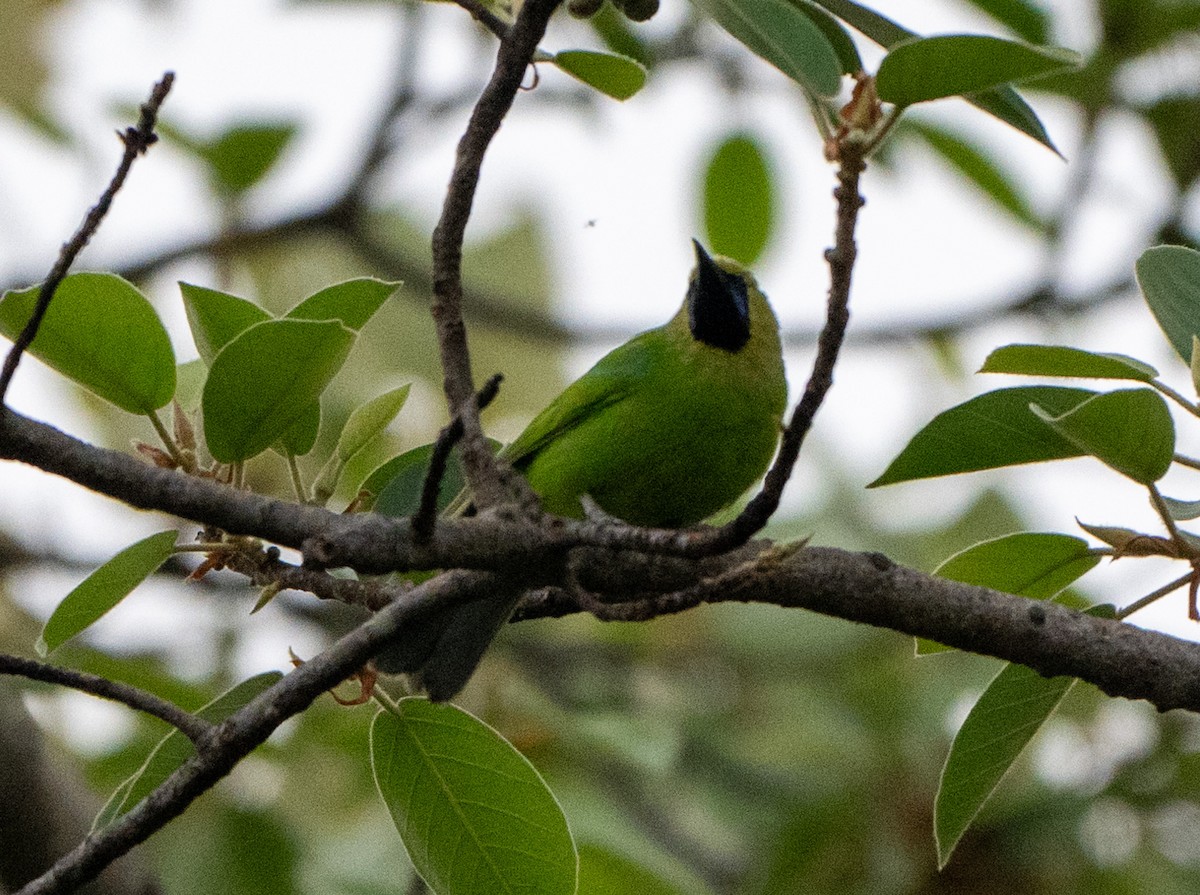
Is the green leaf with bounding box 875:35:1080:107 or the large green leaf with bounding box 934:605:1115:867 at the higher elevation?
the green leaf with bounding box 875:35:1080:107

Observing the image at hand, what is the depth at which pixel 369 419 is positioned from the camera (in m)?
2.32

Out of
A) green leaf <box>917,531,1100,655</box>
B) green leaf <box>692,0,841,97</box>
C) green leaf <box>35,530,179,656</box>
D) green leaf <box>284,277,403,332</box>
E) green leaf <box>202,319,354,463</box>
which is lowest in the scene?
green leaf <box>917,531,1100,655</box>

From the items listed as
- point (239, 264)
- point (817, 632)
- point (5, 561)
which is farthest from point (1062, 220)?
point (5, 561)

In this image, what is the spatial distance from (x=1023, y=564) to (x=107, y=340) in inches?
51.6

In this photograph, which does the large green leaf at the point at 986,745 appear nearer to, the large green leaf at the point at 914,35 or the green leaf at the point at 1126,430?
the green leaf at the point at 1126,430

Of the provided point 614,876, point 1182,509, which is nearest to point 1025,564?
point 1182,509

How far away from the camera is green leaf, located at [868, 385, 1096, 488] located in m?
2.07

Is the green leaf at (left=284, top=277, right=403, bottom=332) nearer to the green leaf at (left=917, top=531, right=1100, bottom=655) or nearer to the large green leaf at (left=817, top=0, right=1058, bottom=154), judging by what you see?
the large green leaf at (left=817, top=0, right=1058, bottom=154)

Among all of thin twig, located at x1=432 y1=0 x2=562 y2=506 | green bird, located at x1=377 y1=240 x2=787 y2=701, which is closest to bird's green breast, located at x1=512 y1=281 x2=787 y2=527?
green bird, located at x1=377 y1=240 x2=787 y2=701

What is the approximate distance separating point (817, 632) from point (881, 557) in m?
3.03

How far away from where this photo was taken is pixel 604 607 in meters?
1.73

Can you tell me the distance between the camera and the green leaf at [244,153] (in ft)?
15.6

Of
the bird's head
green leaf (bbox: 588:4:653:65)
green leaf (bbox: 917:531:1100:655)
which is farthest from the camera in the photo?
the bird's head

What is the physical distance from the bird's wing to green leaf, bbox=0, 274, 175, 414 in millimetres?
1183
